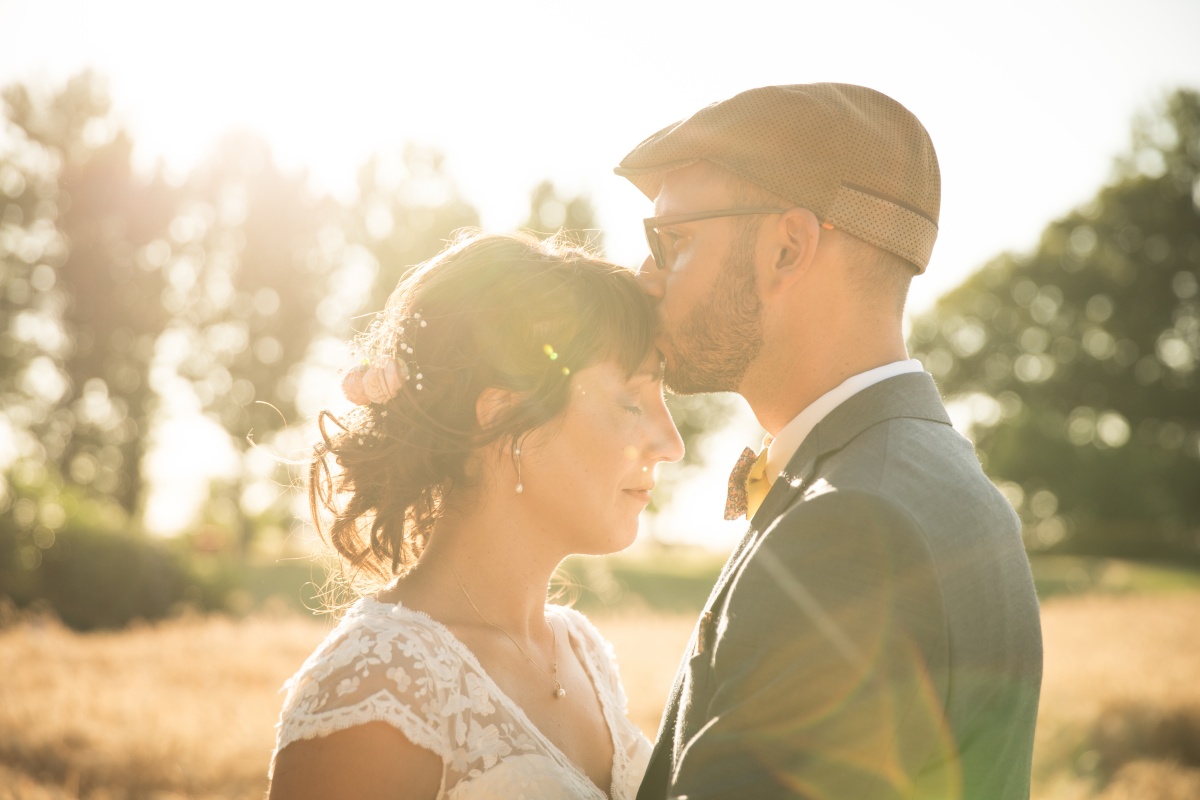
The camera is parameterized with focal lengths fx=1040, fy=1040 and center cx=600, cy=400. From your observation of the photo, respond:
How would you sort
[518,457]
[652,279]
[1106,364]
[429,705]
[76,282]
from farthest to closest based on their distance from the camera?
[1106,364], [76,282], [652,279], [518,457], [429,705]

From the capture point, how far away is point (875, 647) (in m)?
2.28

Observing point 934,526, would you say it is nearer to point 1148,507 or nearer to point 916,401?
point 916,401

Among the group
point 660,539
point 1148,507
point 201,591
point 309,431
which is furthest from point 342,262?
point 309,431

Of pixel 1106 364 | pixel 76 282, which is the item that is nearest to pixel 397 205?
pixel 76 282

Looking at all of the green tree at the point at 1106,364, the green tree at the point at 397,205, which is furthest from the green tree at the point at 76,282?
the green tree at the point at 1106,364

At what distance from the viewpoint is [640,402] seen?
367 cm

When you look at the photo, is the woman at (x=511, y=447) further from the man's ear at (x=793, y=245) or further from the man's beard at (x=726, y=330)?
the man's ear at (x=793, y=245)

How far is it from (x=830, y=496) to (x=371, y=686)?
1.40 meters

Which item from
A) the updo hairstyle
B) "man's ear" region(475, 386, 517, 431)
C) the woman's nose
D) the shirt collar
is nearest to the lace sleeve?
the updo hairstyle

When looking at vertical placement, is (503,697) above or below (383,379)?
below

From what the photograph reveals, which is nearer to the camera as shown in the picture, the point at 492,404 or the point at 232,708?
the point at 492,404

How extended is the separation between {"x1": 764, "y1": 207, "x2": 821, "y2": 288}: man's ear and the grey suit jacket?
0.66 metres

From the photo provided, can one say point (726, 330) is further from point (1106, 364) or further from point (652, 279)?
point (1106, 364)

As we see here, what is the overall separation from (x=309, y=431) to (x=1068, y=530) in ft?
143
